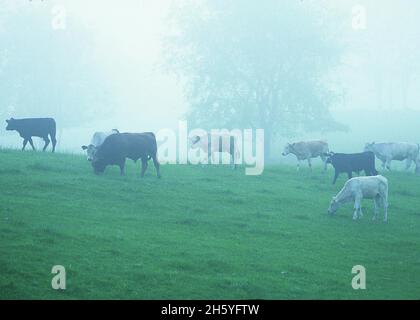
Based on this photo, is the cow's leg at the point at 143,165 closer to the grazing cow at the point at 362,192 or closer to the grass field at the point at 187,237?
the grass field at the point at 187,237

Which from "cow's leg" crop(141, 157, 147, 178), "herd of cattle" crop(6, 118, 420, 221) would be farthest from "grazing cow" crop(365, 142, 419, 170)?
"cow's leg" crop(141, 157, 147, 178)

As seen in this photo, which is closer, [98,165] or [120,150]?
[98,165]

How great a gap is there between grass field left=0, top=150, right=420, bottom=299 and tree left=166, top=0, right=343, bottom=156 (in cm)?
2334

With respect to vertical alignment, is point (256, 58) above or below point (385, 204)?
above

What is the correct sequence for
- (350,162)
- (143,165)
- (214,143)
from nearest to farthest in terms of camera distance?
(143,165) < (350,162) < (214,143)

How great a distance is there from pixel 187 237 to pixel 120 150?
8.46 meters

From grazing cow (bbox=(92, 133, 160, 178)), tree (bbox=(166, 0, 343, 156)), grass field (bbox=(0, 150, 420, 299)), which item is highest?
tree (bbox=(166, 0, 343, 156))

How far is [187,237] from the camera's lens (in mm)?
20125

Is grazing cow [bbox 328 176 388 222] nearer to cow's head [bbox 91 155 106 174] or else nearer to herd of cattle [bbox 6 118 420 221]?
herd of cattle [bbox 6 118 420 221]

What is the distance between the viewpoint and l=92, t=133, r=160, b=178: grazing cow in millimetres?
27406

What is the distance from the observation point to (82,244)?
723 inches

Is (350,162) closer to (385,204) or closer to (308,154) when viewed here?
(308,154)

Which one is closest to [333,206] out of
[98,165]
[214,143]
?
[214,143]
